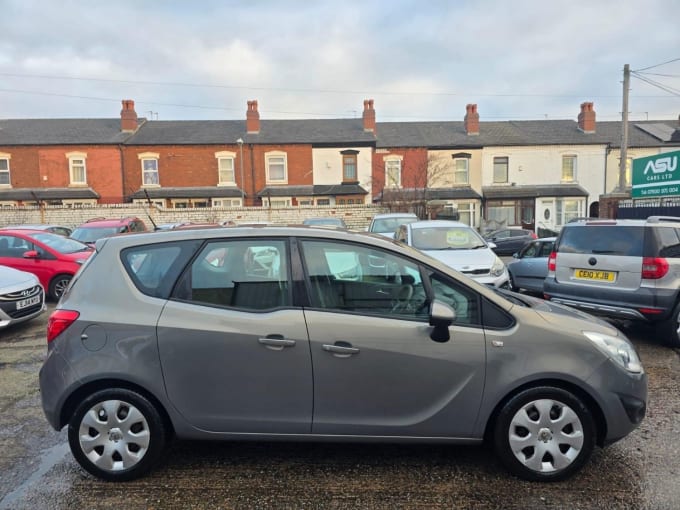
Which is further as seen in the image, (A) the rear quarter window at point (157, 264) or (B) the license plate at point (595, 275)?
(B) the license plate at point (595, 275)

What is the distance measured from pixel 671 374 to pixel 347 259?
4.23m

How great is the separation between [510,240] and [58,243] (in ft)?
56.7

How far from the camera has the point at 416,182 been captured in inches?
1185

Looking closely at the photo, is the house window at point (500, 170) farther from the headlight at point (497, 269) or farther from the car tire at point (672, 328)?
the car tire at point (672, 328)

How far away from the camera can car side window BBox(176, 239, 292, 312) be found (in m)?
2.99

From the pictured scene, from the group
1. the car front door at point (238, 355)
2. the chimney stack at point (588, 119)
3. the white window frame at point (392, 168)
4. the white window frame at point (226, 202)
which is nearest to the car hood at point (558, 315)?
the car front door at point (238, 355)

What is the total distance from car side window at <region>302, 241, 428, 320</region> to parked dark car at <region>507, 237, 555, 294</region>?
654cm

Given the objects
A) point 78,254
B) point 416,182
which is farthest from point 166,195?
point 78,254

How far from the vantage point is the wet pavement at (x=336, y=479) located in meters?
2.76

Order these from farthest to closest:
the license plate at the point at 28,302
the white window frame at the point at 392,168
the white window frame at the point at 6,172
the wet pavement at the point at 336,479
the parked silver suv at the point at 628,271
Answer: the white window frame at the point at 392,168
the white window frame at the point at 6,172
the license plate at the point at 28,302
the parked silver suv at the point at 628,271
the wet pavement at the point at 336,479

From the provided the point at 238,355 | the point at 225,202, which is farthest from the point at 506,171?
the point at 238,355

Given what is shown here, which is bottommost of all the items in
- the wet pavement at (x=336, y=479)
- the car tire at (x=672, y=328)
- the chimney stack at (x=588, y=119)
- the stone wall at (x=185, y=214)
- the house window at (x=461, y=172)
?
the wet pavement at (x=336, y=479)

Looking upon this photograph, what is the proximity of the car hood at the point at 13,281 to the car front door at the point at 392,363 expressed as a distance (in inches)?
224

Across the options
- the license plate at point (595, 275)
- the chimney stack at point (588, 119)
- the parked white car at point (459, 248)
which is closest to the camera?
the license plate at point (595, 275)
